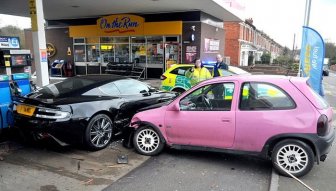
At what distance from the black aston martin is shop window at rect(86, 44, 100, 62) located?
46.8 ft

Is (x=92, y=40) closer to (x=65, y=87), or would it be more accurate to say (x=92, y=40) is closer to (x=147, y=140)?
(x=65, y=87)

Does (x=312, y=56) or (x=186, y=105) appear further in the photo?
(x=312, y=56)

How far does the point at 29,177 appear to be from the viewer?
4.66m

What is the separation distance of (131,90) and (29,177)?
2.94 meters

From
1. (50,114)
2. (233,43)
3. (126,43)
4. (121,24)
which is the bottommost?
(50,114)

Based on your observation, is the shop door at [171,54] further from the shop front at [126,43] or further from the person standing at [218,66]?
the person standing at [218,66]

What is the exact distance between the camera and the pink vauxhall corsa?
14.9 feet

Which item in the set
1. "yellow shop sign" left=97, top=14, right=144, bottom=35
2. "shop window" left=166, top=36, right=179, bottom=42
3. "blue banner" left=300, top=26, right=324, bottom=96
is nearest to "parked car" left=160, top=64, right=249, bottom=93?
"blue banner" left=300, top=26, right=324, bottom=96

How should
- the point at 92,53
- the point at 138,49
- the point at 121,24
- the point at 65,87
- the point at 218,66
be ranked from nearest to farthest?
1. the point at 65,87
2. the point at 218,66
3. the point at 121,24
4. the point at 138,49
5. the point at 92,53

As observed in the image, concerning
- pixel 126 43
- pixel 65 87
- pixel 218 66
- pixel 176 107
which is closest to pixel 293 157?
pixel 176 107

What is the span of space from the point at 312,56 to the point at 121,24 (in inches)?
449

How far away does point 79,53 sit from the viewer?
21406 millimetres

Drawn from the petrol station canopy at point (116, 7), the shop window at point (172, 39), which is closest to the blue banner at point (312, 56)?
the petrol station canopy at point (116, 7)

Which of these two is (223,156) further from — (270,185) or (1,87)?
(1,87)
